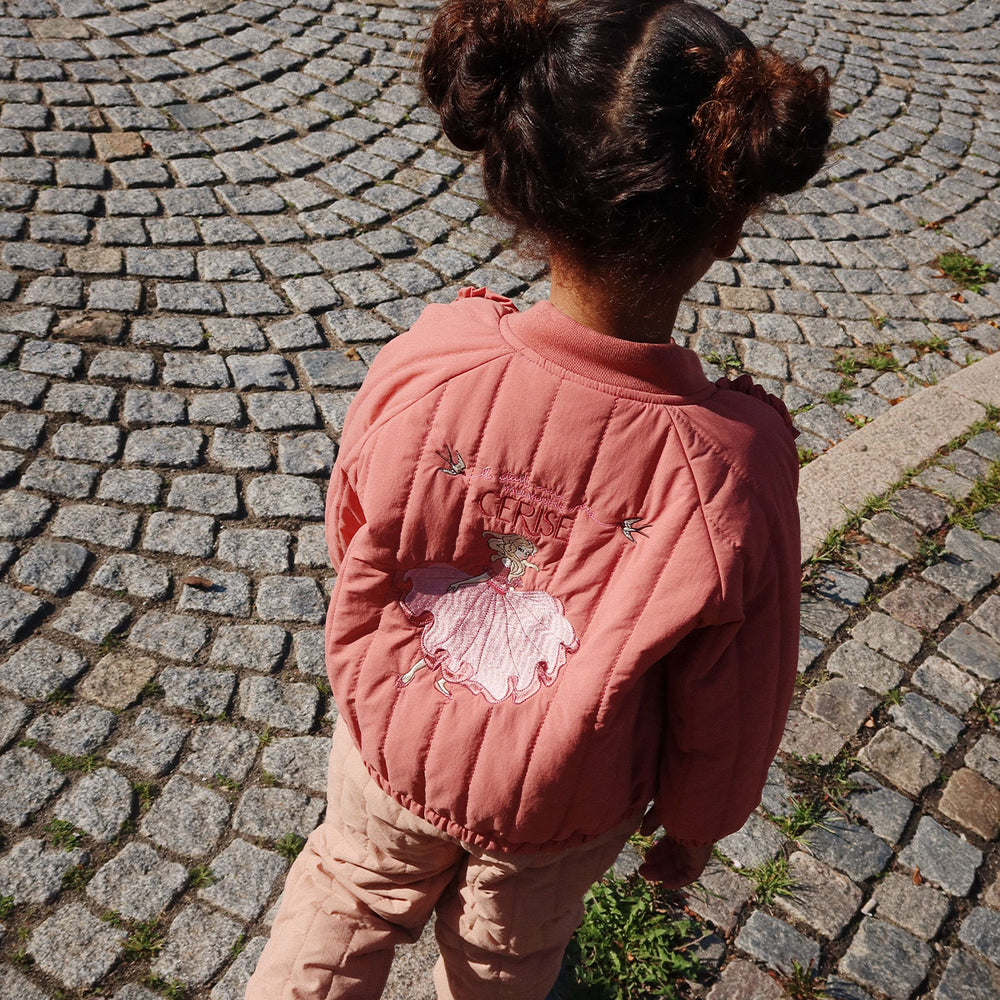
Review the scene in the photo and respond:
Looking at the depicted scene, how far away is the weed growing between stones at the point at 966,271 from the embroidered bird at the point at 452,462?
452 centimetres

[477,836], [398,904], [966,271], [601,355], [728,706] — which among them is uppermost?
[601,355]

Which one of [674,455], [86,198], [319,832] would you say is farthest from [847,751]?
[86,198]

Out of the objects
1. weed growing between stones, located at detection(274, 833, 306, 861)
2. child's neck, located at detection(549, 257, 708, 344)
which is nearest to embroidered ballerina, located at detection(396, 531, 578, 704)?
child's neck, located at detection(549, 257, 708, 344)

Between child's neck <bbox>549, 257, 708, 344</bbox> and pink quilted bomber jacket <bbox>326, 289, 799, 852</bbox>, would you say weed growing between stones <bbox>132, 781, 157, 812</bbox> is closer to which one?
pink quilted bomber jacket <bbox>326, 289, 799, 852</bbox>

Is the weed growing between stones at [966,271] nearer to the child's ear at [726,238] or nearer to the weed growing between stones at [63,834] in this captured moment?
the child's ear at [726,238]

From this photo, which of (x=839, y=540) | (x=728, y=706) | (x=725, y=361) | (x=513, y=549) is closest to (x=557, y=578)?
(x=513, y=549)

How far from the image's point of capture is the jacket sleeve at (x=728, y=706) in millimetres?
1493

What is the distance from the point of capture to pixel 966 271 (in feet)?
17.1

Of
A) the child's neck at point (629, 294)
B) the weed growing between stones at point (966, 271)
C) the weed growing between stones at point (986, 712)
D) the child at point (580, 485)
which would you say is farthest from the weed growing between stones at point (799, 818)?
the weed growing between stones at point (966, 271)

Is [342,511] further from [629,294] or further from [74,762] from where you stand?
[74,762]

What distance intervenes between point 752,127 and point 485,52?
38 centimetres

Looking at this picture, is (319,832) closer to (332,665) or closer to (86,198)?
(332,665)

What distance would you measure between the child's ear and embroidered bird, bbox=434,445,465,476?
1.54ft

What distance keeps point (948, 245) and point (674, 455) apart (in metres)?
4.72
